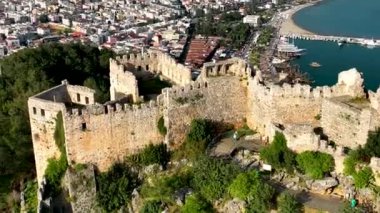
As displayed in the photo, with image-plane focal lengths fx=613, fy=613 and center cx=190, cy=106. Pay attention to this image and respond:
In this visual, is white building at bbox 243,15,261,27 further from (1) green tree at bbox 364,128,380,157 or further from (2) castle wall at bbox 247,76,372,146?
(1) green tree at bbox 364,128,380,157

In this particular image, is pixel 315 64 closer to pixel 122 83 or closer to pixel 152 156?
pixel 122 83

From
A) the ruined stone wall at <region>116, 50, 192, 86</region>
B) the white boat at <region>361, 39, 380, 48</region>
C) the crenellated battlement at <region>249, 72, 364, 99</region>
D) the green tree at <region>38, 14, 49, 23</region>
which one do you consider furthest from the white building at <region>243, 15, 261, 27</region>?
the crenellated battlement at <region>249, 72, 364, 99</region>

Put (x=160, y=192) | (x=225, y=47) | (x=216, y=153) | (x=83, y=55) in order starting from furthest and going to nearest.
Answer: (x=225, y=47)
(x=83, y=55)
(x=216, y=153)
(x=160, y=192)

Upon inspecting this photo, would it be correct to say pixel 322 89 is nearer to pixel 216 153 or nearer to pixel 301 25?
pixel 216 153

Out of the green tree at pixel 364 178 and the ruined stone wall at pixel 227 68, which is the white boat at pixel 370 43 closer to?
the ruined stone wall at pixel 227 68

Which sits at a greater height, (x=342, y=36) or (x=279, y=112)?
(x=279, y=112)

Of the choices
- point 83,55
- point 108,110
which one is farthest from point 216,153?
point 83,55
